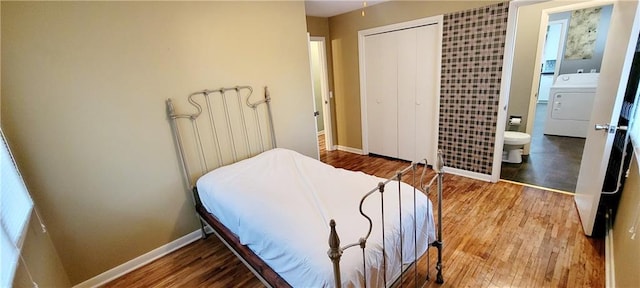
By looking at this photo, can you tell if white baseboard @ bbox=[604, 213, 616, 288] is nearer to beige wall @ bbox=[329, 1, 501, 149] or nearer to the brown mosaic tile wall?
the brown mosaic tile wall

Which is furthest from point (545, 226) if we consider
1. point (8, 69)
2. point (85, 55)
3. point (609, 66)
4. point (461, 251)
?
point (8, 69)

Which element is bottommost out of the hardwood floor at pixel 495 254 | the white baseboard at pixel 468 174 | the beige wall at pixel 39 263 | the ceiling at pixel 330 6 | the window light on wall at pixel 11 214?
the hardwood floor at pixel 495 254

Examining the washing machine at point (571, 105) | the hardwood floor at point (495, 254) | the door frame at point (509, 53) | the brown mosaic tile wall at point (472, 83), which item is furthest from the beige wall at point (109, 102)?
the washing machine at point (571, 105)

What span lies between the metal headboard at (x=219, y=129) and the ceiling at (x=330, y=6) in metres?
1.43

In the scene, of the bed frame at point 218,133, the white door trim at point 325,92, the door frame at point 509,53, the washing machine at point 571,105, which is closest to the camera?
the bed frame at point 218,133

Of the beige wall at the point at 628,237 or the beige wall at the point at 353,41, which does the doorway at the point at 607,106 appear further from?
the beige wall at the point at 353,41

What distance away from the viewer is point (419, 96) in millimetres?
3512

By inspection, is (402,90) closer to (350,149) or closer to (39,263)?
(350,149)

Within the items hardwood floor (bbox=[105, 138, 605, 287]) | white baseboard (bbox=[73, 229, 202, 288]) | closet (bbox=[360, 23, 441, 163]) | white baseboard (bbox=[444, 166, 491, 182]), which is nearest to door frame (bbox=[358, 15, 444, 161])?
closet (bbox=[360, 23, 441, 163])

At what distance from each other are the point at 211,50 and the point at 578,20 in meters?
6.65

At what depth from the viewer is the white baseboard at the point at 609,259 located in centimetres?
163

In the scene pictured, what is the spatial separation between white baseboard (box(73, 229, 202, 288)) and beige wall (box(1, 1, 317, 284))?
1.7 inches

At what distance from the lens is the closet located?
3.32m

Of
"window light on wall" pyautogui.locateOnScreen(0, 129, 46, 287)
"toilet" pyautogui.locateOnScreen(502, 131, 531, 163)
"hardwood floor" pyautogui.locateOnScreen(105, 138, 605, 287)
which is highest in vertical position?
"window light on wall" pyautogui.locateOnScreen(0, 129, 46, 287)
